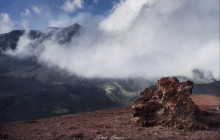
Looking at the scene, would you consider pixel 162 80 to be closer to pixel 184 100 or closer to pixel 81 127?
pixel 184 100

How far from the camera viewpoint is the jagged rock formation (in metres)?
15.3

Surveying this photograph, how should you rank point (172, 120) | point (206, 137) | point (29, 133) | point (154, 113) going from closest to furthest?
point (206, 137)
point (29, 133)
point (172, 120)
point (154, 113)

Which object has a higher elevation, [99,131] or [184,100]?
[184,100]

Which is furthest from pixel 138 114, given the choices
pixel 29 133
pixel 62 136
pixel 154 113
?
pixel 29 133

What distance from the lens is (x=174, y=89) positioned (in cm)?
1662

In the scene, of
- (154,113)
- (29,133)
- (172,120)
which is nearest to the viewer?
(29,133)

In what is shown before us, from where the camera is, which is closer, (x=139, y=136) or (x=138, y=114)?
(x=139, y=136)

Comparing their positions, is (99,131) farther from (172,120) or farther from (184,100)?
(184,100)

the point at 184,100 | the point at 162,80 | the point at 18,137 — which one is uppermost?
the point at 162,80

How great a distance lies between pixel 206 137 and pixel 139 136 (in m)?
4.05

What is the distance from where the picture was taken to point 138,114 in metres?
17.2

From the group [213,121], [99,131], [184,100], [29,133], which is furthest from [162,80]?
[29,133]

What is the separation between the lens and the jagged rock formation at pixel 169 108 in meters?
15.3

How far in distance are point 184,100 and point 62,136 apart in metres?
9.25
